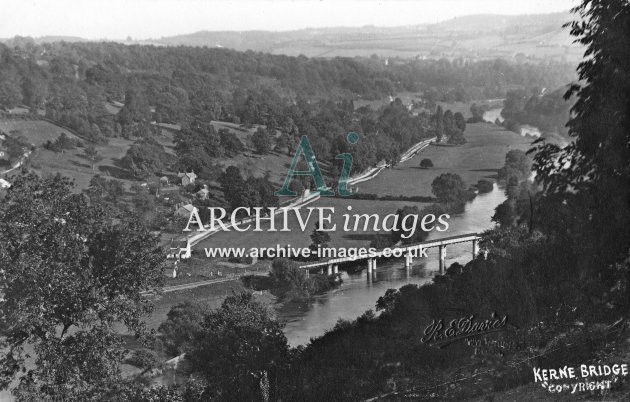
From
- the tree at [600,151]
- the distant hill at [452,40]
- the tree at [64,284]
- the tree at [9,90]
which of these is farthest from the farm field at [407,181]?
the tree at [9,90]

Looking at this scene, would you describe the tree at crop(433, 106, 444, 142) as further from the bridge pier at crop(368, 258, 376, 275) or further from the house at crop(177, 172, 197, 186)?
the house at crop(177, 172, 197, 186)

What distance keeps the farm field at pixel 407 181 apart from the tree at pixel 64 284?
615 cm

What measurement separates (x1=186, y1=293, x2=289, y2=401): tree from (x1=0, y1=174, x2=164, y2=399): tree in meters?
2.24

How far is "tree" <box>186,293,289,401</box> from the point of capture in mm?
8789

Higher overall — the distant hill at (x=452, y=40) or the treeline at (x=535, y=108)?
the distant hill at (x=452, y=40)

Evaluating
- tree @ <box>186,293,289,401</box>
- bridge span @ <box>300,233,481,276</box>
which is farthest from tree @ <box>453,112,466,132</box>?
tree @ <box>186,293,289,401</box>

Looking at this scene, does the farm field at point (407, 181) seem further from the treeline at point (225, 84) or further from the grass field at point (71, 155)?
the grass field at point (71, 155)

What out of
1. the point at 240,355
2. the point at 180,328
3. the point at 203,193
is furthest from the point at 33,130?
the point at 240,355

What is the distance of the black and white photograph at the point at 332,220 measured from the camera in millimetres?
6289

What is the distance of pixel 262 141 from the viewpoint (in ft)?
64.2

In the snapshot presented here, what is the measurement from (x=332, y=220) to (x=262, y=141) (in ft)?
17.8

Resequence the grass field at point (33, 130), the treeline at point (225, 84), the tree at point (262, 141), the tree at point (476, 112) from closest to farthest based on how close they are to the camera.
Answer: the tree at point (262, 141), the grass field at point (33, 130), the treeline at point (225, 84), the tree at point (476, 112)

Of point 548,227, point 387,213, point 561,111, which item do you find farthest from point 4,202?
point 561,111

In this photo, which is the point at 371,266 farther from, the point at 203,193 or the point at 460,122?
the point at 460,122
